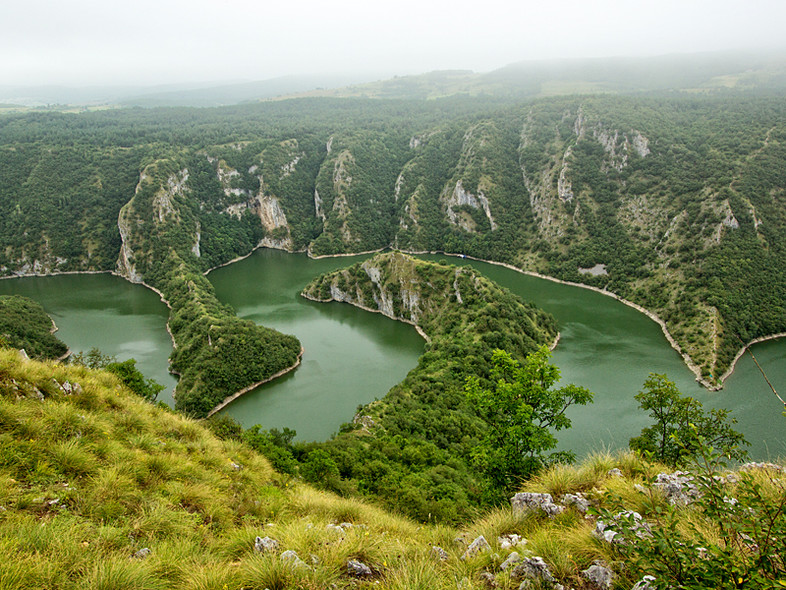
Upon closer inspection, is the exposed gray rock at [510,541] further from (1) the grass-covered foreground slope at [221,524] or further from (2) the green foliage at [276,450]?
(2) the green foliage at [276,450]

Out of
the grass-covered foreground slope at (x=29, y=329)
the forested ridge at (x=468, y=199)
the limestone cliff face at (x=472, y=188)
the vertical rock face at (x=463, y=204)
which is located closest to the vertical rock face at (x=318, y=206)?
the forested ridge at (x=468, y=199)

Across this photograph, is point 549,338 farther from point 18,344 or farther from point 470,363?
point 18,344

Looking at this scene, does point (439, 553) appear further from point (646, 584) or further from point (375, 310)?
point (375, 310)

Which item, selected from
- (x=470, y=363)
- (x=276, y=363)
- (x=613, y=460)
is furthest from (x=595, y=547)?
(x=276, y=363)

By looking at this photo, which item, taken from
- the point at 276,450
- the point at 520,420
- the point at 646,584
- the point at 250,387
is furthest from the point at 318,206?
the point at 646,584

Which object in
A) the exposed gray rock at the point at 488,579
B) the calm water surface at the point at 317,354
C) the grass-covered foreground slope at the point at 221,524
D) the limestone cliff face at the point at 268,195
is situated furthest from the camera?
the limestone cliff face at the point at 268,195

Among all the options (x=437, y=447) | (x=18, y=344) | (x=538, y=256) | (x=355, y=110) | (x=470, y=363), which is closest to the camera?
(x=437, y=447)

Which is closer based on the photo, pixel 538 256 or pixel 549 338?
pixel 549 338
